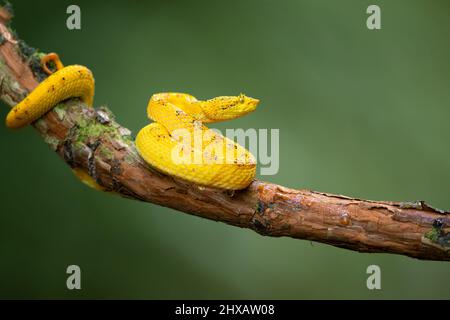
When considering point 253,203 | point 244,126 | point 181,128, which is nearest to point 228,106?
point 181,128

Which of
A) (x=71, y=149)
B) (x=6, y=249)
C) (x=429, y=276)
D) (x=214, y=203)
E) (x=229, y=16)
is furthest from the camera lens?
(x=229, y=16)

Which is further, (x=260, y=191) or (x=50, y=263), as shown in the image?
(x=50, y=263)

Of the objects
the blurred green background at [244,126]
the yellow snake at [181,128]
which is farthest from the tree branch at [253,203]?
the blurred green background at [244,126]

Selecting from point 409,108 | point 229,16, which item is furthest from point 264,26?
point 409,108

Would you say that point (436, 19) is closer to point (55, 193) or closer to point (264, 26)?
point (264, 26)

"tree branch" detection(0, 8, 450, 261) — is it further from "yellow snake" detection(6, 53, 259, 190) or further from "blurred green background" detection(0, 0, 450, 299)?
"blurred green background" detection(0, 0, 450, 299)

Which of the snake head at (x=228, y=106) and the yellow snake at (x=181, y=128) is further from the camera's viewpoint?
the snake head at (x=228, y=106)

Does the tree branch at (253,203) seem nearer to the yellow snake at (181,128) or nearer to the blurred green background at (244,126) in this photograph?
the yellow snake at (181,128)
